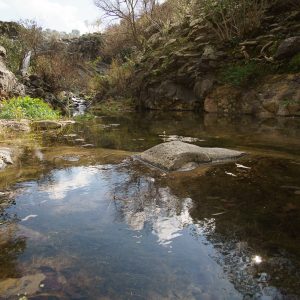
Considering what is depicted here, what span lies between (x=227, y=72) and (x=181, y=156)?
1270 cm

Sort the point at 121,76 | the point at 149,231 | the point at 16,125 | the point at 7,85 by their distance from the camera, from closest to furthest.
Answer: the point at 149,231 → the point at 16,125 → the point at 7,85 → the point at 121,76

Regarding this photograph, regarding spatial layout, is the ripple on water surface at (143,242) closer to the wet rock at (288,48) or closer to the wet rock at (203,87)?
the wet rock at (288,48)

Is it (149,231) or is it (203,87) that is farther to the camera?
(203,87)

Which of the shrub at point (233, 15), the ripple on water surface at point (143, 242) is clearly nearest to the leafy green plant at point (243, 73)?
the shrub at point (233, 15)

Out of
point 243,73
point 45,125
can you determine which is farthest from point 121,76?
point 45,125

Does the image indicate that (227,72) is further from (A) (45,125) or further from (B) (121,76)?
(B) (121,76)

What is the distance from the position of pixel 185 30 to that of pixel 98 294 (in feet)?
70.1

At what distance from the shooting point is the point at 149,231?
2820 mm

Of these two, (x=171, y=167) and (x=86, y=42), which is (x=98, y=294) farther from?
(x=86, y=42)

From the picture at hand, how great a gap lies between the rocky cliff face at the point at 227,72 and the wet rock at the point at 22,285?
41.8ft

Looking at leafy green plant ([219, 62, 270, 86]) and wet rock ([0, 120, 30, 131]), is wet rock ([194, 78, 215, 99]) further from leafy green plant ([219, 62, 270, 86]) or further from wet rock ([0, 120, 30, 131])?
wet rock ([0, 120, 30, 131])

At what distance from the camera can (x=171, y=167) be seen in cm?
468

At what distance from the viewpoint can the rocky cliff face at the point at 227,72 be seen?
13947mm

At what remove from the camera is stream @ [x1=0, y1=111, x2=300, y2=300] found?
206 cm
